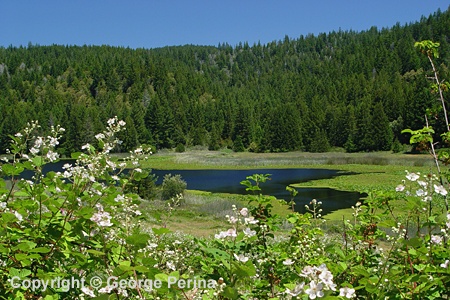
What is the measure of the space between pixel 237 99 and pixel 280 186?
96.5 m

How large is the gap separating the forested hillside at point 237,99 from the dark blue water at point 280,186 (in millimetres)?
28068

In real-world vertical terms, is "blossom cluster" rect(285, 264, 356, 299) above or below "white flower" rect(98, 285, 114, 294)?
above

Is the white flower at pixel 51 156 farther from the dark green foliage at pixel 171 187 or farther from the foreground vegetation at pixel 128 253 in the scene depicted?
the dark green foliage at pixel 171 187

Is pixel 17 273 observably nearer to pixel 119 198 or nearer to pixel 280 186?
pixel 119 198

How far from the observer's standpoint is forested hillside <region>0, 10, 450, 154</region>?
80.9 metres

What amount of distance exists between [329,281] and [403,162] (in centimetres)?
5500

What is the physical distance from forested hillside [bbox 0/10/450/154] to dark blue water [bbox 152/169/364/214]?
28068 mm

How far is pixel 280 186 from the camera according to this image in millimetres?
36094

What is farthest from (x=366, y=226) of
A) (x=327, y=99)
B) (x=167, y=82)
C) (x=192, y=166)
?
(x=167, y=82)

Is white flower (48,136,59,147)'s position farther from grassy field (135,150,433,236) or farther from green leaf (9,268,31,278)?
green leaf (9,268,31,278)

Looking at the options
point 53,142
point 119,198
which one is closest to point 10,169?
point 53,142

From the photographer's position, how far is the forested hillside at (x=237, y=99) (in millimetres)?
80875

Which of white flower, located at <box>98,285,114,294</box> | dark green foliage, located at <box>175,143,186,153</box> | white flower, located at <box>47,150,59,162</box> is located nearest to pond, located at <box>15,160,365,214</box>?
white flower, located at <box>47,150,59,162</box>

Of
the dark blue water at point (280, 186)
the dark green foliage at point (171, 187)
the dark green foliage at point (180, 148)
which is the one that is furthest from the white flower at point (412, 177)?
the dark green foliage at point (180, 148)
